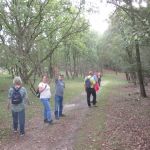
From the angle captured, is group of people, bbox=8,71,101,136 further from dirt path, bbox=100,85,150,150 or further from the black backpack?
dirt path, bbox=100,85,150,150

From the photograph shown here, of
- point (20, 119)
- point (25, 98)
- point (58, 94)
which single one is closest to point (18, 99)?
point (25, 98)

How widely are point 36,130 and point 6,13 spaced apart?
640 inches

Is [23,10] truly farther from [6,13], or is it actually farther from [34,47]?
[34,47]

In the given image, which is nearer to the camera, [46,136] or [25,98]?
[46,136]

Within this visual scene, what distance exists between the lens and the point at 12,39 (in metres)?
27.7

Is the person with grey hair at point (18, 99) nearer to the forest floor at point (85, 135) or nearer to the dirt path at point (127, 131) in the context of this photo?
the forest floor at point (85, 135)

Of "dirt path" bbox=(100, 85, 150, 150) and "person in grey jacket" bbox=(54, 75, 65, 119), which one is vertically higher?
"person in grey jacket" bbox=(54, 75, 65, 119)

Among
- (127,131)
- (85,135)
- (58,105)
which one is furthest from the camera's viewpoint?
(58,105)

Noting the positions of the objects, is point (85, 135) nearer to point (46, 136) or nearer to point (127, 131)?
point (46, 136)

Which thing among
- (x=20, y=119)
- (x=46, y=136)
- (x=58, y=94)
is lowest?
(x=46, y=136)

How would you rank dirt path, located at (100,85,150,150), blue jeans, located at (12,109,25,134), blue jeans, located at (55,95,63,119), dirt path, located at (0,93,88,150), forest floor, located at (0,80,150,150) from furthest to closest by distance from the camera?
blue jeans, located at (55,95,63,119) < blue jeans, located at (12,109,25,134) < dirt path, located at (0,93,88,150) < forest floor, located at (0,80,150,150) < dirt path, located at (100,85,150,150)

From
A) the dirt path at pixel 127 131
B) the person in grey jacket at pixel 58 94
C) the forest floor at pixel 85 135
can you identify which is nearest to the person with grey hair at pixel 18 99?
the forest floor at pixel 85 135

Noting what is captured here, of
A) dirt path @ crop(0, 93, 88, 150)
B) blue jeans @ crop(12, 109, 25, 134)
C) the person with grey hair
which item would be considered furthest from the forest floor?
the person with grey hair

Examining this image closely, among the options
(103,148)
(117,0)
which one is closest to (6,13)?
(117,0)
